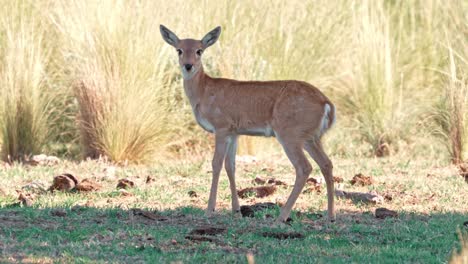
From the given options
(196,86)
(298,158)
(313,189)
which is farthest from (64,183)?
(298,158)

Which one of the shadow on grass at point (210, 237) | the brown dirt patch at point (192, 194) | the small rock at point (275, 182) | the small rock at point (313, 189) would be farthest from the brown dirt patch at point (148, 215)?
the small rock at point (275, 182)

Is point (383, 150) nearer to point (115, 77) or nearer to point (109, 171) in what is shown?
point (115, 77)

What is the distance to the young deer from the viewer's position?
26.1 feet

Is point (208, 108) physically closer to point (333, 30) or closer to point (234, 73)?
point (234, 73)

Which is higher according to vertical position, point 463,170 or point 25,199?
point 463,170

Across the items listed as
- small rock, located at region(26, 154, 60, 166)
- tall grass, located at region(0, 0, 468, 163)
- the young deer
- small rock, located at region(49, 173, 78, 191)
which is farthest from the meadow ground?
tall grass, located at region(0, 0, 468, 163)

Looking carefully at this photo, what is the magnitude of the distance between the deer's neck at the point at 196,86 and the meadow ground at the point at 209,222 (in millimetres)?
998

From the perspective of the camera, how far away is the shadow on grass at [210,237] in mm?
6387

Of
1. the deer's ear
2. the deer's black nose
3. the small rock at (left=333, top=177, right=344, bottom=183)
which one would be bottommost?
the small rock at (left=333, top=177, right=344, bottom=183)

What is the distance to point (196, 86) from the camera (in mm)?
8859

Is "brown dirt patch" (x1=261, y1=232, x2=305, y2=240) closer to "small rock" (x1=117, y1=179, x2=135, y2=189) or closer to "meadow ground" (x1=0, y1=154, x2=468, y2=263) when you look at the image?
"meadow ground" (x1=0, y1=154, x2=468, y2=263)

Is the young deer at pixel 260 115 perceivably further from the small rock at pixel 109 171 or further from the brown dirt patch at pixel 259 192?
the small rock at pixel 109 171

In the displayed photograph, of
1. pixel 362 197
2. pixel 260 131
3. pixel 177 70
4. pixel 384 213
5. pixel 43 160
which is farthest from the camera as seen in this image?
pixel 177 70

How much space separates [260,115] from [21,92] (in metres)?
4.85
